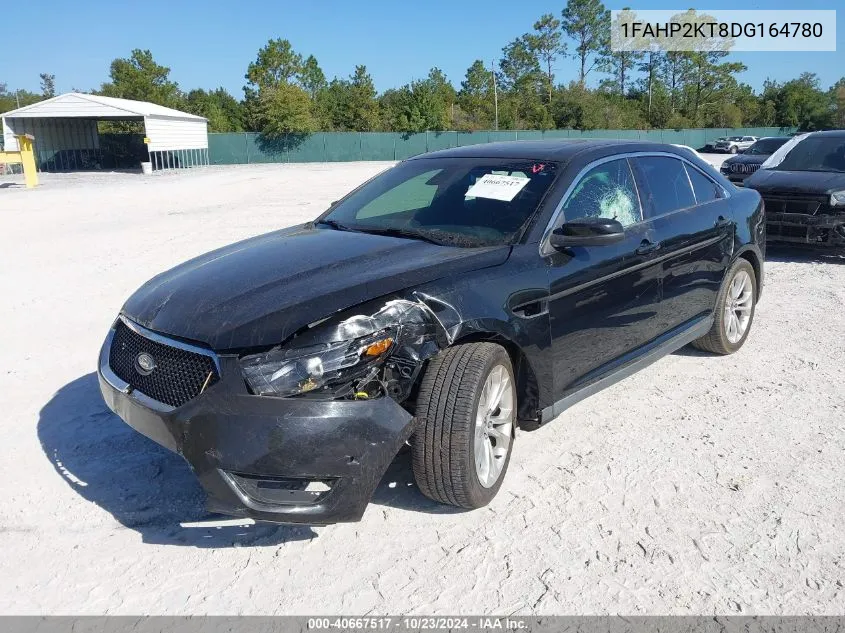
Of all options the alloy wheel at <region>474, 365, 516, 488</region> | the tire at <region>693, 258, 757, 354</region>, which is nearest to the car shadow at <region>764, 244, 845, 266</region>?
the tire at <region>693, 258, 757, 354</region>

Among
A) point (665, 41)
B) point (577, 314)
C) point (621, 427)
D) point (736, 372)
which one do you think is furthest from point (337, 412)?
point (665, 41)

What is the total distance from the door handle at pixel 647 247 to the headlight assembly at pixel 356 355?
1.68 m

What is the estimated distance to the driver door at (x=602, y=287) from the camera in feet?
12.0

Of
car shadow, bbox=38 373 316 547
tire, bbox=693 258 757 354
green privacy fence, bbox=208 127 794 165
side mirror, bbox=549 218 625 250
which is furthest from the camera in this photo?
green privacy fence, bbox=208 127 794 165

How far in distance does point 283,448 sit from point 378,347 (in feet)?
1.82

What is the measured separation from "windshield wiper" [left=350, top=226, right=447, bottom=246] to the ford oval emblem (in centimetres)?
145

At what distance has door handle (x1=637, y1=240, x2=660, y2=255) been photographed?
4.17m

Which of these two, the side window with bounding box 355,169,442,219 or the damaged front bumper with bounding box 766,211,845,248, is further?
the damaged front bumper with bounding box 766,211,845,248

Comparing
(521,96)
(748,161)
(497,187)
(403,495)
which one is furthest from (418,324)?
(521,96)

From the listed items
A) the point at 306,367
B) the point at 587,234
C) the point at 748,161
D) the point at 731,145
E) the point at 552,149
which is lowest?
the point at 306,367

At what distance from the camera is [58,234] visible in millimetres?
12859

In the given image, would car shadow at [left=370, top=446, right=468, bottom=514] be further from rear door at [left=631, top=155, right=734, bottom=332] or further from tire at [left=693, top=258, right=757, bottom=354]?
tire at [left=693, top=258, right=757, bottom=354]

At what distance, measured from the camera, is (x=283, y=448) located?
269cm

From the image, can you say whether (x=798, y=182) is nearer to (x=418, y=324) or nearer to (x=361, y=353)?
(x=418, y=324)
